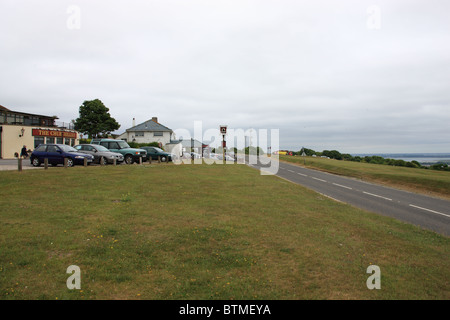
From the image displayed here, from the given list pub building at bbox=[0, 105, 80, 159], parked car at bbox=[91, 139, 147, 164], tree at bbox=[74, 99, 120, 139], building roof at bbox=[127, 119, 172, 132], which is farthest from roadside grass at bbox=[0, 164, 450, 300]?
building roof at bbox=[127, 119, 172, 132]

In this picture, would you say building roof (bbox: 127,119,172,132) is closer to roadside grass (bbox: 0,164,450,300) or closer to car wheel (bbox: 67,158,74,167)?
car wheel (bbox: 67,158,74,167)

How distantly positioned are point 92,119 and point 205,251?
66.8m

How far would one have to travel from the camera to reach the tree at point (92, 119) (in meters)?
63.3

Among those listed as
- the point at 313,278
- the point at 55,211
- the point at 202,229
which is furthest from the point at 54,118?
the point at 313,278

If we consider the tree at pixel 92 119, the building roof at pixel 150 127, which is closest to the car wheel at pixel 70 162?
the tree at pixel 92 119

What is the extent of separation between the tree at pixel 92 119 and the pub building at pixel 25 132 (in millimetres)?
15045

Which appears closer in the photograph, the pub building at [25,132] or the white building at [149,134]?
the pub building at [25,132]

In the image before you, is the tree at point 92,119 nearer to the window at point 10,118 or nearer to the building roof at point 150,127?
the building roof at point 150,127

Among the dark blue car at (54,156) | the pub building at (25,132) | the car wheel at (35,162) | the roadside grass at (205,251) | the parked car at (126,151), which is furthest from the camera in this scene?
the pub building at (25,132)

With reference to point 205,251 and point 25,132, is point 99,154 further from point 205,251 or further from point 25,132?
point 25,132

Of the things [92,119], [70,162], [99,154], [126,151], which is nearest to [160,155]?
[126,151]

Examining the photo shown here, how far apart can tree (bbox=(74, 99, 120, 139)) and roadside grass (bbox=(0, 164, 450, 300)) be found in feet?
195
